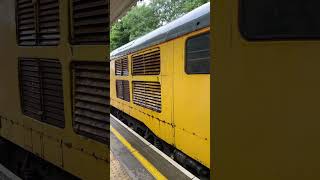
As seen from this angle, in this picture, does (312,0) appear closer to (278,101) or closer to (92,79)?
(278,101)

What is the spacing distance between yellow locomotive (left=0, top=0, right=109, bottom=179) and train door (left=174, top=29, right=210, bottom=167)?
173cm

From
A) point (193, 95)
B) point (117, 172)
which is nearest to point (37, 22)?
point (117, 172)

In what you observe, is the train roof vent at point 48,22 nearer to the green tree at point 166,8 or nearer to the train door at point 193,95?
the train door at point 193,95

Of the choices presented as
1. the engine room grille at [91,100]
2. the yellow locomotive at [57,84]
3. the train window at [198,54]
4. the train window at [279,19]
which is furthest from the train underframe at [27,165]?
the train window at [279,19]

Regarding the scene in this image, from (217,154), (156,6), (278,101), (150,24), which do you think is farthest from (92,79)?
(156,6)

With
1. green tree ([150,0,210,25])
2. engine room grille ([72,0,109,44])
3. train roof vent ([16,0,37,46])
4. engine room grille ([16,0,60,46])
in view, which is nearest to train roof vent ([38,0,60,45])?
engine room grille ([16,0,60,46])

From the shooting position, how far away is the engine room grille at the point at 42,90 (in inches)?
123

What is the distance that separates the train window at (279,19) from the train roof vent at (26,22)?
2365 mm

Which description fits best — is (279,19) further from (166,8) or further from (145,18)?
(166,8)

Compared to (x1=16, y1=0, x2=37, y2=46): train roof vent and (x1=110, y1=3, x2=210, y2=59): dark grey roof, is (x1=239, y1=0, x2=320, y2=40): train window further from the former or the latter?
(x1=110, y1=3, x2=210, y2=59): dark grey roof

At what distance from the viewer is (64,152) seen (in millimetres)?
3045

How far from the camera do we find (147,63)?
7.32 m

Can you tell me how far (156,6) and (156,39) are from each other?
30.1m

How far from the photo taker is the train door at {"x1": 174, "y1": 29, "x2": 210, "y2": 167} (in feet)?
14.8
